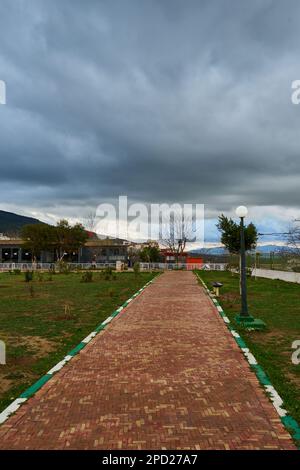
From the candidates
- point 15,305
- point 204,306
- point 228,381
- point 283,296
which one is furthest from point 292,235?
point 228,381

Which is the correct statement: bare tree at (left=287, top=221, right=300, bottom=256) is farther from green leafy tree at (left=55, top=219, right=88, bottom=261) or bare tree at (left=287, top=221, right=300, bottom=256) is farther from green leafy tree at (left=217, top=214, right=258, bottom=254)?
green leafy tree at (left=55, top=219, right=88, bottom=261)

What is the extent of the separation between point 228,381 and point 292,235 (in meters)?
20.0

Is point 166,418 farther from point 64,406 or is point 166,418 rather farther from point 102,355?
point 102,355

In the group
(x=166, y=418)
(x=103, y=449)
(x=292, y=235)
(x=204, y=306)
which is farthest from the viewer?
(x=292, y=235)

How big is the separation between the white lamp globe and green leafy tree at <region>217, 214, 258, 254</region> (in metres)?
24.1

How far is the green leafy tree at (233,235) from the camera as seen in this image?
34438 millimetres

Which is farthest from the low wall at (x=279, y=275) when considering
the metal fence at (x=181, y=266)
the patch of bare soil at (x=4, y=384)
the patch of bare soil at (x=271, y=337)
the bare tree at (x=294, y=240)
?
the patch of bare soil at (x=4, y=384)

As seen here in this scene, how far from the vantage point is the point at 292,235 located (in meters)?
24.0

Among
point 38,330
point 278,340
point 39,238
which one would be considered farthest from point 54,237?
point 278,340

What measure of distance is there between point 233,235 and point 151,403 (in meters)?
30.8

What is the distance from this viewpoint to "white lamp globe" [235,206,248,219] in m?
10.5

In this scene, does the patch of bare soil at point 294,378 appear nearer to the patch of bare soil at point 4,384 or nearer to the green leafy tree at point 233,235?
the patch of bare soil at point 4,384

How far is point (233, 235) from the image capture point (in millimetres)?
34531

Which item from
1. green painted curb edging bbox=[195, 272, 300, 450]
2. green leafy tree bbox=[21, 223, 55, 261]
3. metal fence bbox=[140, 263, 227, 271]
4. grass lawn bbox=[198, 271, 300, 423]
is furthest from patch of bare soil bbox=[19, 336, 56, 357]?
green leafy tree bbox=[21, 223, 55, 261]
